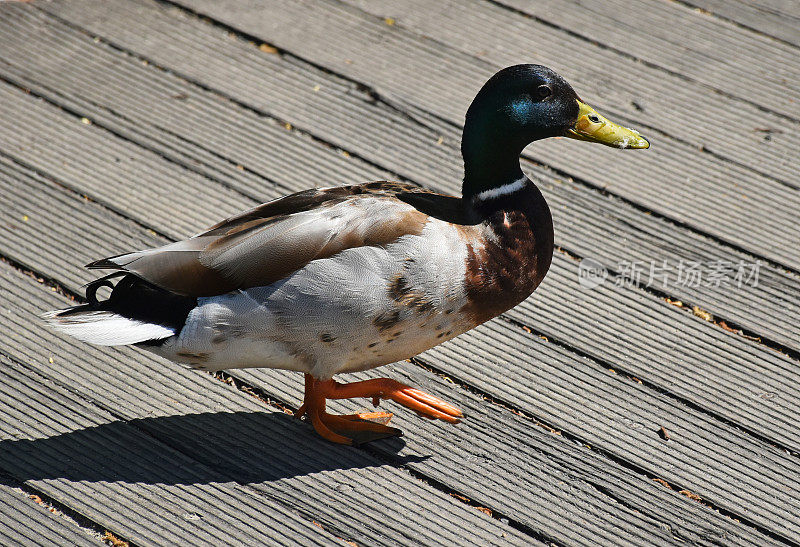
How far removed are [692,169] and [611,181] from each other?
0.30 metres

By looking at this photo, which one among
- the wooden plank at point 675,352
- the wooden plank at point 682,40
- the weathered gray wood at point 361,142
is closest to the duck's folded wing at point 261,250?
the wooden plank at point 675,352

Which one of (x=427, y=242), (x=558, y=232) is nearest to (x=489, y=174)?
(x=427, y=242)

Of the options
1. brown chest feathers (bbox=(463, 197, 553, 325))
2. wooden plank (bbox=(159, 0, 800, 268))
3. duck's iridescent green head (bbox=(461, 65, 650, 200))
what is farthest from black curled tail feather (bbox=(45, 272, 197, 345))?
wooden plank (bbox=(159, 0, 800, 268))

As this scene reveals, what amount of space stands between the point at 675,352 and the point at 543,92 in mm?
835

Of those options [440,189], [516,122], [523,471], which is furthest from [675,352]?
[440,189]

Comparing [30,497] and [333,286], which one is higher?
[333,286]

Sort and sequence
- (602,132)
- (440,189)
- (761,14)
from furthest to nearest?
(761,14) → (440,189) → (602,132)

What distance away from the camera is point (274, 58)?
11.3ft

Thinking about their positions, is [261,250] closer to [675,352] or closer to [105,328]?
[105,328]

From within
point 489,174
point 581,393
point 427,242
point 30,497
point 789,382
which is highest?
point 489,174

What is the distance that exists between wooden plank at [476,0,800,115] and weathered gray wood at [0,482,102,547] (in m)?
2.42

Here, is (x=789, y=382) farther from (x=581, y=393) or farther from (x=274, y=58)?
(x=274, y=58)

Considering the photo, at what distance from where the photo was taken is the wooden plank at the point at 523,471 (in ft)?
6.62

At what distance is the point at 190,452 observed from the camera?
2119mm
